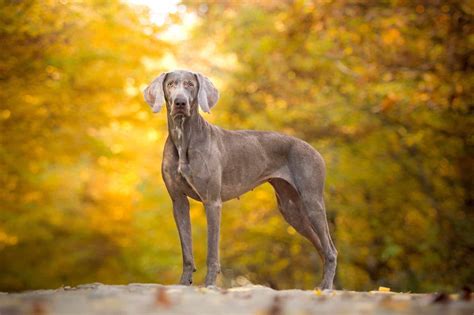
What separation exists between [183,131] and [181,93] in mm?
477

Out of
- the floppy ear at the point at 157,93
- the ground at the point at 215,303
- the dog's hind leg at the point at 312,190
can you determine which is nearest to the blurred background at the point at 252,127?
the floppy ear at the point at 157,93

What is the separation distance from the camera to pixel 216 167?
27.4 ft

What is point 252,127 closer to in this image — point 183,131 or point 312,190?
point 312,190

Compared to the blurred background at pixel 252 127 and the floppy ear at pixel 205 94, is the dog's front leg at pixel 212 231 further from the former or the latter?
the blurred background at pixel 252 127

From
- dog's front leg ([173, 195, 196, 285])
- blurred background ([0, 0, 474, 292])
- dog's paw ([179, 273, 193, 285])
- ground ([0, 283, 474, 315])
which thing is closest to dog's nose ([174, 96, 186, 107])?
dog's front leg ([173, 195, 196, 285])

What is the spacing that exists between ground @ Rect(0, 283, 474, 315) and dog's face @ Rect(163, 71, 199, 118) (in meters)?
2.09

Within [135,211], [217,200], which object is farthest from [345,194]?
[217,200]

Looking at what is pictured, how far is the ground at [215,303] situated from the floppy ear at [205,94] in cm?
223

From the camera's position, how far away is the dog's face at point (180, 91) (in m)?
7.98

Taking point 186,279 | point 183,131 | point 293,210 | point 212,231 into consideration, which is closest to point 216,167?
point 183,131

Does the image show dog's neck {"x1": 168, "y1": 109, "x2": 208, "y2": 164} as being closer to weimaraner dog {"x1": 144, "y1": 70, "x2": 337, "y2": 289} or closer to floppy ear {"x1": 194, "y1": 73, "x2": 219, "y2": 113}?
weimaraner dog {"x1": 144, "y1": 70, "x2": 337, "y2": 289}

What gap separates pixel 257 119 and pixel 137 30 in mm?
3632

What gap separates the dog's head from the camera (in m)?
8.02

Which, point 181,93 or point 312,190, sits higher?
point 181,93
